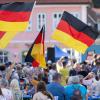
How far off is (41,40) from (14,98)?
5.34 meters

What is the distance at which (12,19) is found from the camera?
19.7 meters

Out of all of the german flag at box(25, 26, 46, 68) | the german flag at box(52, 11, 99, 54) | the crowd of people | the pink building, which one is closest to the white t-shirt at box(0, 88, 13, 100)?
the crowd of people

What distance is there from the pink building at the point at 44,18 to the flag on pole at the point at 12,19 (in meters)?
34.4

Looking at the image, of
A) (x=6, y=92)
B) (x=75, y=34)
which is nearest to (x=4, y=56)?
(x=75, y=34)

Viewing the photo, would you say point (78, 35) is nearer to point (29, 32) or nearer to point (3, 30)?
point (3, 30)

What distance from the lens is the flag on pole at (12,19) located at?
1925 centimetres

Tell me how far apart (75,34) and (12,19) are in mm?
3840

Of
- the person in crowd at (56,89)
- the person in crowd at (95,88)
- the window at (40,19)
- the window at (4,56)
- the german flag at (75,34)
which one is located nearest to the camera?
the person in crowd at (56,89)

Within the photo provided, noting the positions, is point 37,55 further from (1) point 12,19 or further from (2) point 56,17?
(2) point 56,17

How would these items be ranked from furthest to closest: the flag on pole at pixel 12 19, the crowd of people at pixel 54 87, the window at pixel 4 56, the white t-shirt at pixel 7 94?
the window at pixel 4 56
the flag on pole at pixel 12 19
the white t-shirt at pixel 7 94
the crowd of people at pixel 54 87

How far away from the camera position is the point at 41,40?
2136 cm

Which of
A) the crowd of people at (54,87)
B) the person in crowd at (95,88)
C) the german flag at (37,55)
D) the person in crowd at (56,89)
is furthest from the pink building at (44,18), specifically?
the person in crowd at (56,89)

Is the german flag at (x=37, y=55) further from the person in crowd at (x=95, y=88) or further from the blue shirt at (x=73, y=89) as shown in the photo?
the blue shirt at (x=73, y=89)

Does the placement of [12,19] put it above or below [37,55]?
above
